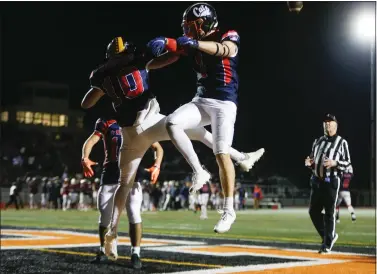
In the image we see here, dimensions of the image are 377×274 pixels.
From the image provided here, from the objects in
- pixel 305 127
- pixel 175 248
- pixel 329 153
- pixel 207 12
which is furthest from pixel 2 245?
pixel 207 12

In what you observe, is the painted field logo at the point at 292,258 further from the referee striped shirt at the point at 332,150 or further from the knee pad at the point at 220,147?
the knee pad at the point at 220,147

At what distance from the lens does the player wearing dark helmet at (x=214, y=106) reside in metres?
3.80

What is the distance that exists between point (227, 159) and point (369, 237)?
11719mm

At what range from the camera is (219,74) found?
3891 millimetres

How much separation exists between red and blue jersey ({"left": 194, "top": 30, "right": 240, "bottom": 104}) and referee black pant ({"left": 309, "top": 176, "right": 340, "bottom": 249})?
19.2 feet

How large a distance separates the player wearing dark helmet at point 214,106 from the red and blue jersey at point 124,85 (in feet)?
1.23

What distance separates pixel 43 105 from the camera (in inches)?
290

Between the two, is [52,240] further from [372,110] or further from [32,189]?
[32,189]

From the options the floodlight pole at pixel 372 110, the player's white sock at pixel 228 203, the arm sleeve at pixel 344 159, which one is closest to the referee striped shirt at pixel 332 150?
the arm sleeve at pixel 344 159

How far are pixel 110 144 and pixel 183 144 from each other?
350 centimetres

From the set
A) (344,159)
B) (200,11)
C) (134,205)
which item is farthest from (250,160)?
(134,205)

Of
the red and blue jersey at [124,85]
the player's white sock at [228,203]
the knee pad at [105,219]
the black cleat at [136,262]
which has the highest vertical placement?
the red and blue jersey at [124,85]

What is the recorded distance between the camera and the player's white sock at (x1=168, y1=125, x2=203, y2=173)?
3908 millimetres

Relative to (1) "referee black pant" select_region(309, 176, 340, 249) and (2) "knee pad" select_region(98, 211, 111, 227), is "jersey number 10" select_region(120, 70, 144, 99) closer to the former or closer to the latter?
(2) "knee pad" select_region(98, 211, 111, 227)
